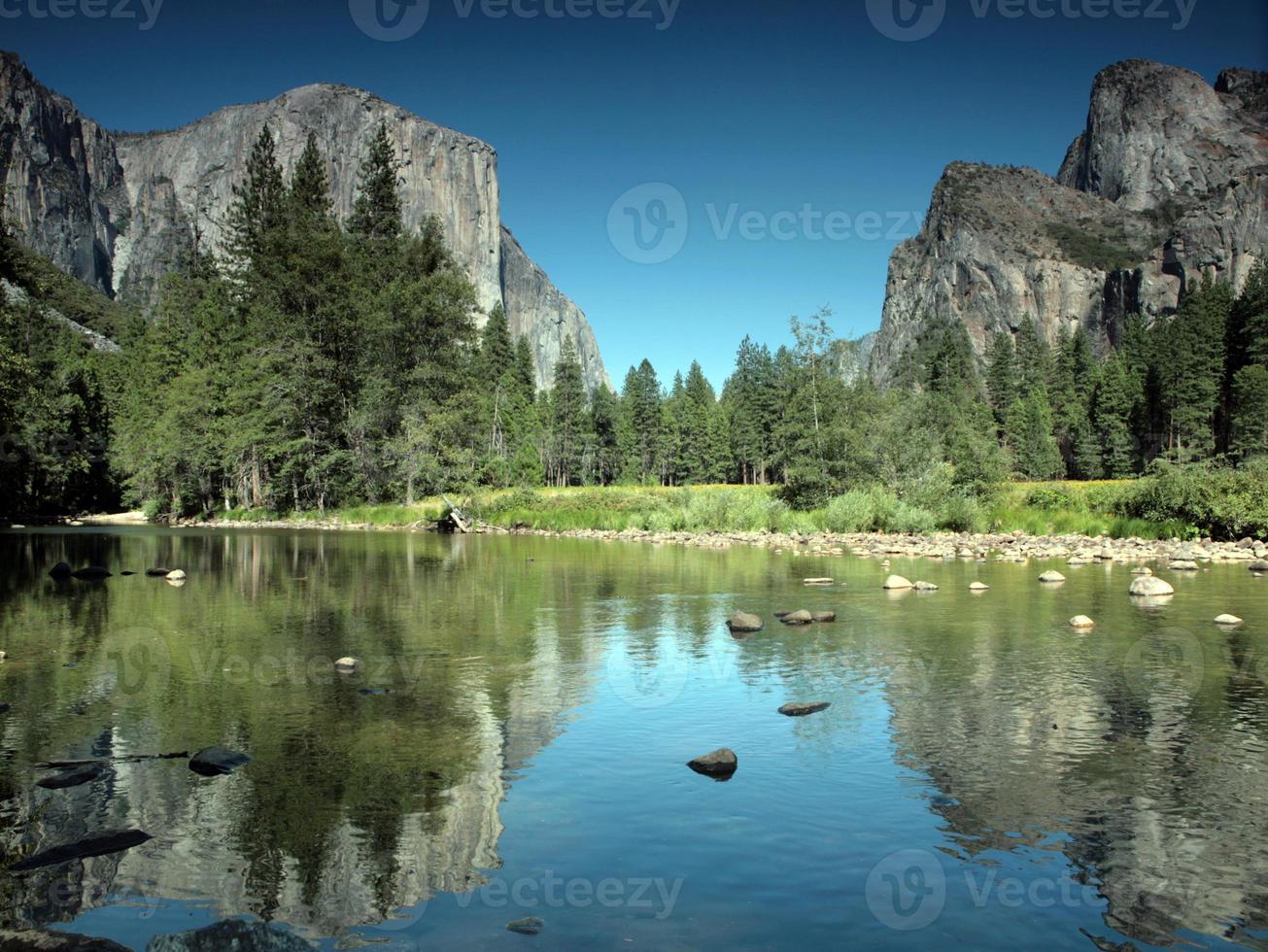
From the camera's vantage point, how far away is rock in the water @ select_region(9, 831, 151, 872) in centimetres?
602

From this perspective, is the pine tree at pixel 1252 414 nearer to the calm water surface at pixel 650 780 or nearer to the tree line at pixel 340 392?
the tree line at pixel 340 392

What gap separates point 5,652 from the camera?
13336mm

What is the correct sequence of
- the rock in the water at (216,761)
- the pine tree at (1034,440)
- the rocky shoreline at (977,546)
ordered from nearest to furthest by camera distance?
the rock in the water at (216,761), the rocky shoreline at (977,546), the pine tree at (1034,440)

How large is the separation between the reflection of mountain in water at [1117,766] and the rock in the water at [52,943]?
5.63 meters

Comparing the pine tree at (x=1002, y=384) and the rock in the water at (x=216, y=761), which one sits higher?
the pine tree at (x=1002, y=384)

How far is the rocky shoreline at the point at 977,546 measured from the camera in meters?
29.6

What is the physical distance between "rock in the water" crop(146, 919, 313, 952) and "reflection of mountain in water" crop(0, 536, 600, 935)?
0.56 m

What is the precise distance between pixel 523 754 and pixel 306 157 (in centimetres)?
7359

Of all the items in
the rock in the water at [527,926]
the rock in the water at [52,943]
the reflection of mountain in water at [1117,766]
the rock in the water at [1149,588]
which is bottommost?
the rock in the water at [527,926]

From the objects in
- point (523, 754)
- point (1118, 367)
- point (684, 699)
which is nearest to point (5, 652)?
point (523, 754)

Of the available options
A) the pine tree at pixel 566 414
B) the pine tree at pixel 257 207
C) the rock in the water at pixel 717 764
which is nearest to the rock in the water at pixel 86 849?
the rock in the water at pixel 717 764

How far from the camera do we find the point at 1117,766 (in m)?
8.35

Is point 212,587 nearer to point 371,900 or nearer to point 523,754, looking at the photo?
point 523,754

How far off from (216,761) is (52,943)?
3.67m
